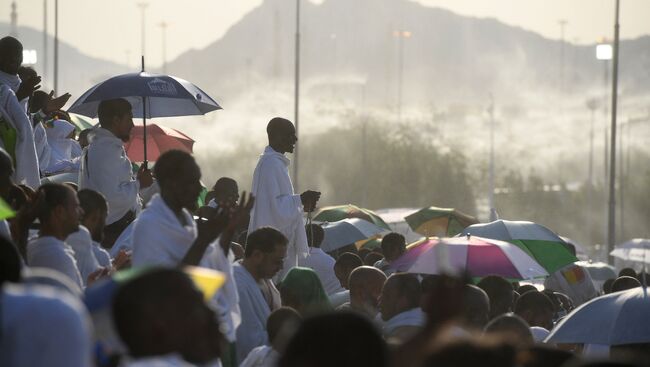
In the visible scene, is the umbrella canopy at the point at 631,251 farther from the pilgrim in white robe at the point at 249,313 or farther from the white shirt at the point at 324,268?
the pilgrim in white robe at the point at 249,313

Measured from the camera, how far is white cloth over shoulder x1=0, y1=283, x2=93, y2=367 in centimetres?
468

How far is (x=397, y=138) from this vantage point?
9875cm

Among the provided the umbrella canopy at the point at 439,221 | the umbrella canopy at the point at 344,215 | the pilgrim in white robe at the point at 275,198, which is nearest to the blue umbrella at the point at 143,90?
the pilgrim in white robe at the point at 275,198

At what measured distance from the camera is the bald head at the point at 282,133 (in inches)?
508

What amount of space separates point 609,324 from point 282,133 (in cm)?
445

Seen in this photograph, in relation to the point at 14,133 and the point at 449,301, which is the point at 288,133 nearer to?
the point at 14,133

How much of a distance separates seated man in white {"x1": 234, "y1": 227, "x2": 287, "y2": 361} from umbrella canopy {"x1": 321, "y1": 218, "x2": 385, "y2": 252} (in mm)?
9320

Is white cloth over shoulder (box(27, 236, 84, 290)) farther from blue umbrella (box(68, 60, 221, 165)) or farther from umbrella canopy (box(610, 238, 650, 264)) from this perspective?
umbrella canopy (box(610, 238, 650, 264))

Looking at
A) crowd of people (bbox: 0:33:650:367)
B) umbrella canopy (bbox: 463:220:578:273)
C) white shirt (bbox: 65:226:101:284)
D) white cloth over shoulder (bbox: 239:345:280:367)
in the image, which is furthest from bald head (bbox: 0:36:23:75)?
umbrella canopy (bbox: 463:220:578:273)

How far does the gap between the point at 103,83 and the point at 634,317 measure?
5.78 metres

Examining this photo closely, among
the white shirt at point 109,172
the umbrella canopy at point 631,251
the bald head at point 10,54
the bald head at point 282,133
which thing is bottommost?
the umbrella canopy at point 631,251

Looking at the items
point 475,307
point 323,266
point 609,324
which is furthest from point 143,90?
point 609,324

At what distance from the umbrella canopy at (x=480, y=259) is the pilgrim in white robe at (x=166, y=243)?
11.8ft

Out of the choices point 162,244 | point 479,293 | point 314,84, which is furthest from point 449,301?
point 314,84
